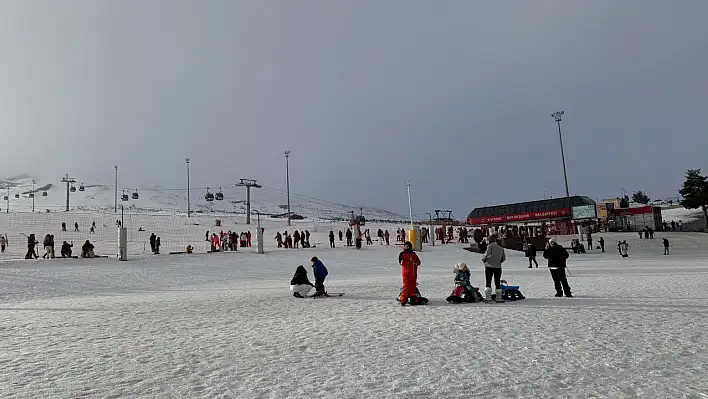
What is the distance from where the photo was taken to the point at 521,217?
64.6m

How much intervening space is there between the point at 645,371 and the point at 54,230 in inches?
2007

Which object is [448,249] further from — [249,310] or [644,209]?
[644,209]

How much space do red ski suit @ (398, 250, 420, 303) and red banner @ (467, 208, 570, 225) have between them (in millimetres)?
54417

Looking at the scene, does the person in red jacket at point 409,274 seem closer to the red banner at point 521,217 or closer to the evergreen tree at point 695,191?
the red banner at point 521,217

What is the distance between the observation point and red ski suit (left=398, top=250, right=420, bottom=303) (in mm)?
10328

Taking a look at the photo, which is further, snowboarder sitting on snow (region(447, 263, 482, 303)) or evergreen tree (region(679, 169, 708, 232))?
evergreen tree (region(679, 169, 708, 232))

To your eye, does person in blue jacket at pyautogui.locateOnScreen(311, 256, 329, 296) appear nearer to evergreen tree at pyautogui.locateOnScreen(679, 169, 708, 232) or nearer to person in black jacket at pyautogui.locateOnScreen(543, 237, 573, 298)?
person in black jacket at pyautogui.locateOnScreen(543, 237, 573, 298)

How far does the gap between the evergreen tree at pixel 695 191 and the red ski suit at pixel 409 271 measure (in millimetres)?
67666

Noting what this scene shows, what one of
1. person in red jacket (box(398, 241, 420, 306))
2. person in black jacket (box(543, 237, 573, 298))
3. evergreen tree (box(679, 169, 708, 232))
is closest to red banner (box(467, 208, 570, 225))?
evergreen tree (box(679, 169, 708, 232))

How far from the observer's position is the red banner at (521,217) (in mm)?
60037

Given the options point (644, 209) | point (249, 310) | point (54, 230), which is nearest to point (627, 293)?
point (249, 310)

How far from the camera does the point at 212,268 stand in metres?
25.0

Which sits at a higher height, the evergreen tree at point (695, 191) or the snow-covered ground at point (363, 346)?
the evergreen tree at point (695, 191)

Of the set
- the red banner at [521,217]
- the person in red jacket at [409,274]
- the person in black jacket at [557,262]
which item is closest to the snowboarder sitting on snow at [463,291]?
the person in red jacket at [409,274]
